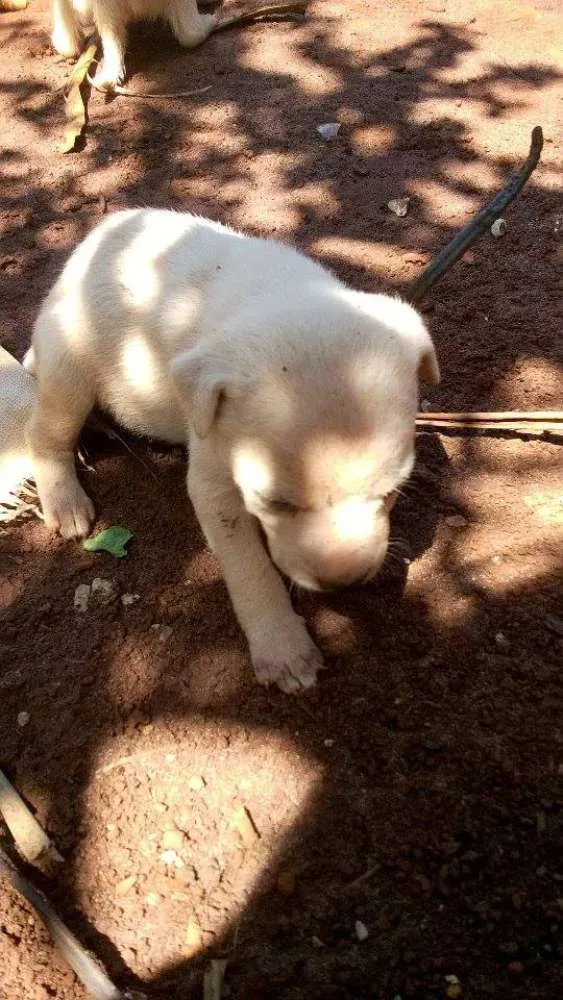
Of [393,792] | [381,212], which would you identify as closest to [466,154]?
[381,212]

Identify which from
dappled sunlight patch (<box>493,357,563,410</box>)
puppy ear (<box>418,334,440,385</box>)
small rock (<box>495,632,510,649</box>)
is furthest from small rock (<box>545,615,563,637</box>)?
dappled sunlight patch (<box>493,357,563,410</box>)

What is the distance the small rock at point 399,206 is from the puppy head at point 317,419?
116 inches

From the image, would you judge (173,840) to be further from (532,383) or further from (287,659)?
(532,383)

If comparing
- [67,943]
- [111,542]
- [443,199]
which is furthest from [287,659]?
[443,199]

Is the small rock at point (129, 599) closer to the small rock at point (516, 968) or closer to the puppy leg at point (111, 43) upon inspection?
the small rock at point (516, 968)

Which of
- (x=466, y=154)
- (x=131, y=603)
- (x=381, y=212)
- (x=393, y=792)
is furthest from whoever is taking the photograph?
(x=466, y=154)

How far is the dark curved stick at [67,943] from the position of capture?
261 centimetres

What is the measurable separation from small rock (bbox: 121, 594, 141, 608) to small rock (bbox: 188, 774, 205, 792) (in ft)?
2.94

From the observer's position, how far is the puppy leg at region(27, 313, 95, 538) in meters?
4.00

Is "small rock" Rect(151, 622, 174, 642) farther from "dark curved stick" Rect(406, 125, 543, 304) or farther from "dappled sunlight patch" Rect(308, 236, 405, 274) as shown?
"dappled sunlight patch" Rect(308, 236, 405, 274)

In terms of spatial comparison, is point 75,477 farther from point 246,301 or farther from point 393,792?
point 393,792

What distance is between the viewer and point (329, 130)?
6.54 meters

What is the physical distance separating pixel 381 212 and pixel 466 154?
3.10ft

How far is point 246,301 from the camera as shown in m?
3.20
